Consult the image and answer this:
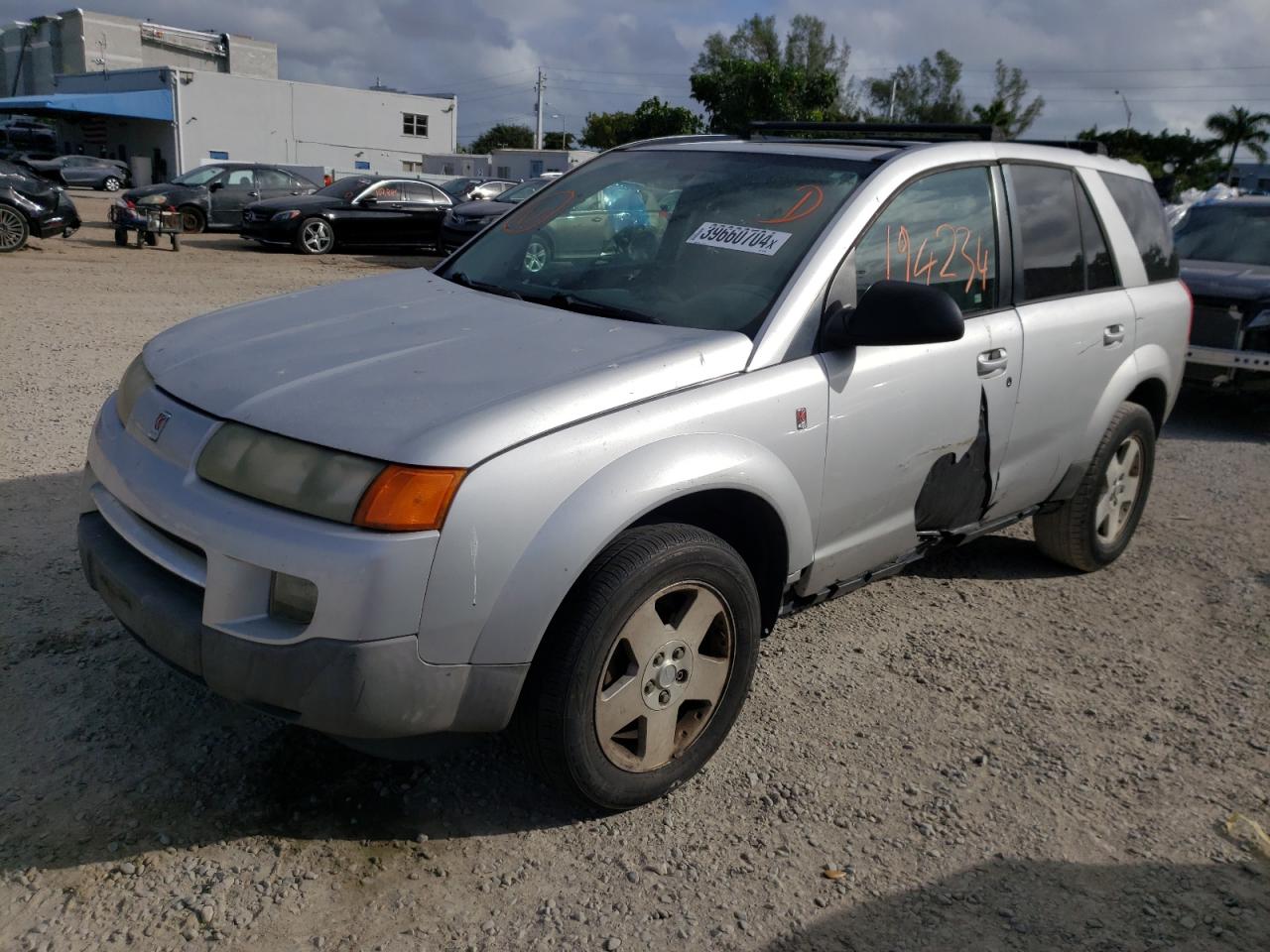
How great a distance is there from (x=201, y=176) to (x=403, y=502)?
73.3 feet

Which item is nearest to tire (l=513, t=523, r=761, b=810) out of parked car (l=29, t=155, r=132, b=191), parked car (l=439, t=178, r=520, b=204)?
parked car (l=439, t=178, r=520, b=204)

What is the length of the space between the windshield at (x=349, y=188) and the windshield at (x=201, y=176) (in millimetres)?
3511

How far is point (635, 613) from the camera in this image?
2.73 m

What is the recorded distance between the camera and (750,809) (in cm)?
303

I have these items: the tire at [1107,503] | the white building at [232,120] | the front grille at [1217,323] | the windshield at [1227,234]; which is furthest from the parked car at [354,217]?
the white building at [232,120]

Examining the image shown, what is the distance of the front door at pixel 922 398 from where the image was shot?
3293mm

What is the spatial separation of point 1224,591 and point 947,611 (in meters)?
1.45

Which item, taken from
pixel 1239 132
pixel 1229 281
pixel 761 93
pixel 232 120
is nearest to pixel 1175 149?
pixel 1239 132

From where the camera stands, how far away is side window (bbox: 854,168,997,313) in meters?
3.47

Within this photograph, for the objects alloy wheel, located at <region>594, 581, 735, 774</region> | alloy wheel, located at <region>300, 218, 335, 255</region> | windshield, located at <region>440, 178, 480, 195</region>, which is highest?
windshield, located at <region>440, 178, 480, 195</region>

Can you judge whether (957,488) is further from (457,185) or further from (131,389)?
(457,185)

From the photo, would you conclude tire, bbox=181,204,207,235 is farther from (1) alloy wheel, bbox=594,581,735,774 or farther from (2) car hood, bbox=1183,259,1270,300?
(1) alloy wheel, bbox=594,581,735,774

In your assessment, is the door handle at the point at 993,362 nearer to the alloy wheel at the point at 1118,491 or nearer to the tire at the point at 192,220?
the alloy wheel at the point at 1118,491

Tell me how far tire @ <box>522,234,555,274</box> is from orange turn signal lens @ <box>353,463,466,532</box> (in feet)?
5.11
